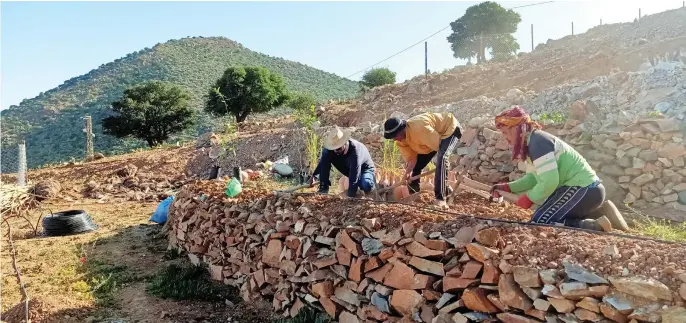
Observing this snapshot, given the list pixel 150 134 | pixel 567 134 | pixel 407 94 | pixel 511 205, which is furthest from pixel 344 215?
pixel 150 134

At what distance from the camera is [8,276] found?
5.65 metres

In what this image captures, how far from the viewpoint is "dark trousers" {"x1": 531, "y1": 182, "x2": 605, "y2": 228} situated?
3328mm

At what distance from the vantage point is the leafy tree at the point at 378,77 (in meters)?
29.7

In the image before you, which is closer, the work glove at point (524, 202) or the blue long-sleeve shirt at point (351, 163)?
the work glove at point (524, 202)

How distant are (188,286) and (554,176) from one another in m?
3.62

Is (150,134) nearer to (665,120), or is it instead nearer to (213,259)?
(213,259)

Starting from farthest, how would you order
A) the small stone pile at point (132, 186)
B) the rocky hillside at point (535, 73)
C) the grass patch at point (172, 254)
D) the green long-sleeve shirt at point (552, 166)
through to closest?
the rocky hillside at point (535, 73), the small stone pile at point (132, 186), the grass patch at point (172, 254), the green long-sleeve shirt at point (552, 166)

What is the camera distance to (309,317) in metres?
4.06

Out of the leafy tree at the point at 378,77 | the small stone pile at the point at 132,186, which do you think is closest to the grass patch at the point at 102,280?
the small stone pile at the point at 132,186

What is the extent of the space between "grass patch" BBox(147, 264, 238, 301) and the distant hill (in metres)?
26.5

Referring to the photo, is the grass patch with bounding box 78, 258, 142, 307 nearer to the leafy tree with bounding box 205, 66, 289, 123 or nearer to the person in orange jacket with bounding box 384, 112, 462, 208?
the person in orange jacket with bounding box 384, 112, 462, 208

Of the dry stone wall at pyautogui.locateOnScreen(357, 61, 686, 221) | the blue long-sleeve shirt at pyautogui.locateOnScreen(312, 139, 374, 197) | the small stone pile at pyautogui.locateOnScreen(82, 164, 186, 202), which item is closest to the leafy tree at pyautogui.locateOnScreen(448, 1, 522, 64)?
the small stone pile at pyautogui.locateOnScreen(82, 164, 186, 202)

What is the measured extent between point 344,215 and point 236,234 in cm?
159

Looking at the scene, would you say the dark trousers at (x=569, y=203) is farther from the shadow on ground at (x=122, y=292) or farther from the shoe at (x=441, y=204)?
the shadow on ground at (x=122, y=292)
